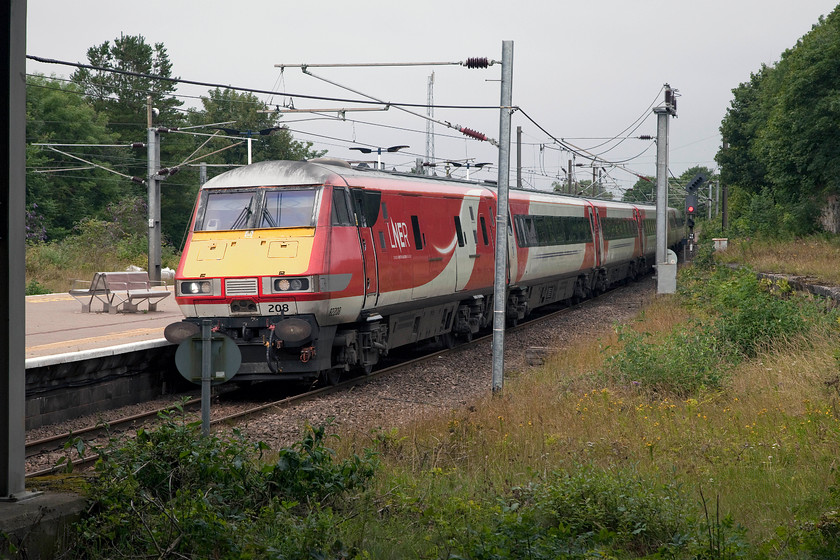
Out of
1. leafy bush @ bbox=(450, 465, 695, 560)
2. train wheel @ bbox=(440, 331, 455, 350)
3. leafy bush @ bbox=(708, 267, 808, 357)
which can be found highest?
leafy bush @ bbox=(708, 267, 808, 357)

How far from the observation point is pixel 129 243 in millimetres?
37562

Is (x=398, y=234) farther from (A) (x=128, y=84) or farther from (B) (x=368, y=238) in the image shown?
(A) (x=128, y=84)

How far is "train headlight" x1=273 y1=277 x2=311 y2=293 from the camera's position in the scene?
11.9m

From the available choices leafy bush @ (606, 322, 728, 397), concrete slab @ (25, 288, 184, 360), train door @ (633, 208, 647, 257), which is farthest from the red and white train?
train door @ (633, 208, 647, 257)

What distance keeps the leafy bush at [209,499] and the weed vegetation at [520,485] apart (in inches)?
0.5

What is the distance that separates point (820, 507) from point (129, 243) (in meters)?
35.0

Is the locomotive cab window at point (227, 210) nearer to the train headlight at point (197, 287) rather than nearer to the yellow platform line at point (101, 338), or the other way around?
the train headlight at point (197, 287)

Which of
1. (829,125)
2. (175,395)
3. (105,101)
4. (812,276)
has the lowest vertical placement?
(175,395)

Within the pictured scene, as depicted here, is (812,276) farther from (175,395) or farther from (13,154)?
(13,154)

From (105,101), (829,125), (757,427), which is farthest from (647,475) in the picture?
(105,101)

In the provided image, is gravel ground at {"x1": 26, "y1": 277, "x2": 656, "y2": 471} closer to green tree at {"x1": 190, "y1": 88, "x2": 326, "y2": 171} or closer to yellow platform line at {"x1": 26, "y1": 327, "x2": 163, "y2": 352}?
yellow platform line at {"x1": 26, "y1": 327, "x2": 163, "y2": 352}

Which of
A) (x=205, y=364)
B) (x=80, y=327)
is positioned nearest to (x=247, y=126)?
(x=80, y=327)

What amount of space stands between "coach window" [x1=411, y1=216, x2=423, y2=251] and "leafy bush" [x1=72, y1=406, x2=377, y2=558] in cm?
783

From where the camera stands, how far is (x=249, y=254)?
12375 millimetres
